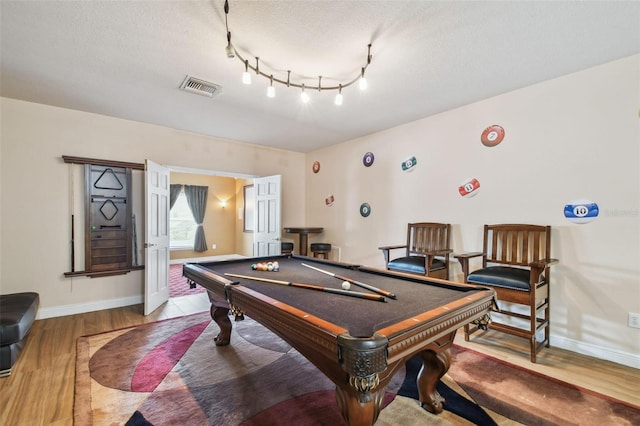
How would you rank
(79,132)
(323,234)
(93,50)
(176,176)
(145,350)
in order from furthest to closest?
(176,176)
(323,234)
(79,132)
(145,350)
(93,50)

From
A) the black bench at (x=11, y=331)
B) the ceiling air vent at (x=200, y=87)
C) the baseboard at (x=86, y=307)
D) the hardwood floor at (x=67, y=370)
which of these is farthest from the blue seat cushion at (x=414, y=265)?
the baseboard at (x=86, y=307)

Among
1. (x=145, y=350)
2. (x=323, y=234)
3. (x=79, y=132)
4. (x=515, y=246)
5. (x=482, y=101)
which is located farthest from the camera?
(x=323, y=234)

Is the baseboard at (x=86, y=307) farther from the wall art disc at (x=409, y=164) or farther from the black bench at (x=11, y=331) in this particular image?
the wall art disc at (x=409, y=164)

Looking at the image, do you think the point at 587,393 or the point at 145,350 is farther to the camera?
the point at 145,350

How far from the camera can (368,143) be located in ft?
15.0

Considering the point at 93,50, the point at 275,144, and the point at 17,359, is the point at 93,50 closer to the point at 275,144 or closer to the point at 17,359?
the point at 17,359

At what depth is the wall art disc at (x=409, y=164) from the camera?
3889 millimetres

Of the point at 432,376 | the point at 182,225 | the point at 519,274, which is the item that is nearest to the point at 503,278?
the point at 519,274

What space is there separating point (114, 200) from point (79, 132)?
3.06 ft

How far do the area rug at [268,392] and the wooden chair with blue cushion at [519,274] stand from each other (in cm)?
49

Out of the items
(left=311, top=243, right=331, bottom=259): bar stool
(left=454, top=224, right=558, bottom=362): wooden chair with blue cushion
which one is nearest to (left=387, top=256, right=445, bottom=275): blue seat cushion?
(left=454, top=224, right=558, bottom=362): wooden chair with blue cushion

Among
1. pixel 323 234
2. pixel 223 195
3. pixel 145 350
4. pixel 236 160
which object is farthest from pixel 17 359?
pixel 223 195

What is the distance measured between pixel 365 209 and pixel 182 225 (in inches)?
216

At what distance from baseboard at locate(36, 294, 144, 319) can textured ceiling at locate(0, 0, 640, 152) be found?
8.19 feet
